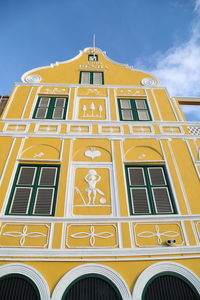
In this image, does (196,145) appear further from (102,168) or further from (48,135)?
(48,135)

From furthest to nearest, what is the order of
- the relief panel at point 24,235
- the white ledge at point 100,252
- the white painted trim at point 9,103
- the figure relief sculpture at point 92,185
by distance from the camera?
the white painted trim at point 9,103 < the figure relief sculpture at point 92,185 < the relief panel at point 24,235 < the white ledge at point 100,252

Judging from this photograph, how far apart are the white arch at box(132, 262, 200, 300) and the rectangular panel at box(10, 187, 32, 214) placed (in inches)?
145

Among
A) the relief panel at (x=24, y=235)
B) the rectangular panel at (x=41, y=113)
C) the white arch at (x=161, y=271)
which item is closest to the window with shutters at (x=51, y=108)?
the rectangular panel at (x=41, y=113)

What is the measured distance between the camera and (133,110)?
11.1m

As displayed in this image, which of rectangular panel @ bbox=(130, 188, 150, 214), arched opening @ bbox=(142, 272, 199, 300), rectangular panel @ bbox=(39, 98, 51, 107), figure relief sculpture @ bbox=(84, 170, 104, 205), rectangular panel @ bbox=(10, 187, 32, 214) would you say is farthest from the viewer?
rectangular panel @ bbox=(39, 98, 51, 107)

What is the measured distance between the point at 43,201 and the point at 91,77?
7.62 m

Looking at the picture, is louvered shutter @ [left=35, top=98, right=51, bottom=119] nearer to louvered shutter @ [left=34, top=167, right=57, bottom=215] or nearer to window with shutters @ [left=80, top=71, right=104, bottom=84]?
window with shutters @ [left=80, top=71, right=104, bottom=84]

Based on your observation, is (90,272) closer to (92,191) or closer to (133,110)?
(92,191)

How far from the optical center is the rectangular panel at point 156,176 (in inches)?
328

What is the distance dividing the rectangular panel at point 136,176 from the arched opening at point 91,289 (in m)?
3.16

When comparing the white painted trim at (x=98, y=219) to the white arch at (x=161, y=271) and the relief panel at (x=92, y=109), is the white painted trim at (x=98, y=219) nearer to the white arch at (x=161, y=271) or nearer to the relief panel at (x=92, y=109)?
the white arch at (x=161, y=271)

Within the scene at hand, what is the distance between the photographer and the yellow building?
6117mm

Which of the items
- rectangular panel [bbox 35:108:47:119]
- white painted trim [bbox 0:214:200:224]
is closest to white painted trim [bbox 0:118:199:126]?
rectangular panel [bbox 35:108:47:119]

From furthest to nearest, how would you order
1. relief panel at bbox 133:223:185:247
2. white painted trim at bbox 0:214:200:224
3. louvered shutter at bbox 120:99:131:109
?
louvered shutter at bbox 120:99:131:109
white painted trim at bbox 0:214:200:224
relief panel at bbox 133:223:185:247
